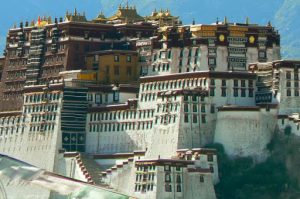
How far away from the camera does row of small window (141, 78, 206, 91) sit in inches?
4281

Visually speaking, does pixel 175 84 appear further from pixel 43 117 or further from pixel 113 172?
pixel 43 117

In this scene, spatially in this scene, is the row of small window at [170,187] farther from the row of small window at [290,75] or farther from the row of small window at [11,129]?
the row of small window at [11,129]

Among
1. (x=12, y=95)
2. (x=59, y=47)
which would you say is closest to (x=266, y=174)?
(x=59, y=47)

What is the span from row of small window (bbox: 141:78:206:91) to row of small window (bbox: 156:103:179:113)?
2.98 m

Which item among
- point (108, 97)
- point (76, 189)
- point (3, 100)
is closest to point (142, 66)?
point (108, 97)

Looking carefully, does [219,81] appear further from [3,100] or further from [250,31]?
[3,100]

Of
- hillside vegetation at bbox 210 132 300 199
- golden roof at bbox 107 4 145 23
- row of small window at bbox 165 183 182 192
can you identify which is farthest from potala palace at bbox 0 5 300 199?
hillside vegetation at bbox 210 132 300 199

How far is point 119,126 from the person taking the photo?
11619 cm

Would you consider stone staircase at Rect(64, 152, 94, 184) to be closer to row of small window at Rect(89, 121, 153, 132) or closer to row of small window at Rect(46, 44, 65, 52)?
row of small window at Rect(89, 121, 153, 132)

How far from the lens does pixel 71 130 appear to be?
121 meters

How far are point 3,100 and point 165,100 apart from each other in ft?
122

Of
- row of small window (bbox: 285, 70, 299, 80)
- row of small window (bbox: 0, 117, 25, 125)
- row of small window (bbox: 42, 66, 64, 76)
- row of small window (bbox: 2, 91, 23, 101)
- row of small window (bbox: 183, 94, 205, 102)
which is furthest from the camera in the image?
row of small window (bbox: 2, 91, 23, 101)

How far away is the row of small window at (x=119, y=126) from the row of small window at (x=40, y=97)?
6373 mm

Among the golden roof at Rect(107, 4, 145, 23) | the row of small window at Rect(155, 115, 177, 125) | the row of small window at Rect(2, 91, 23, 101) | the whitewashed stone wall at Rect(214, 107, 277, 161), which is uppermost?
the golden roof at Rect(107, 4, 145, 23)
